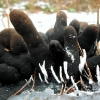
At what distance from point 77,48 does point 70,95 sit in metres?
0.21

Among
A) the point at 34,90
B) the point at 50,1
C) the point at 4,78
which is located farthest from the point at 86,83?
the point at 50,1

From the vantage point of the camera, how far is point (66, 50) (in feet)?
3.13

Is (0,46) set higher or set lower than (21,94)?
higher

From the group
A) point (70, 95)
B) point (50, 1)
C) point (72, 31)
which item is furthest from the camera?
point (50, 1)

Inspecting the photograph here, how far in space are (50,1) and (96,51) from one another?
345 inches

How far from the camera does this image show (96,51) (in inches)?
44.3

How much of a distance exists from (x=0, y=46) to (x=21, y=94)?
0.82ft

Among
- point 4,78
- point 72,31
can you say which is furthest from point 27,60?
point 72,31

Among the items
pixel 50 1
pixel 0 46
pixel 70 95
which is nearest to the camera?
pixel 70 95

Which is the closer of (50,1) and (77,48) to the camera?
(77,48)

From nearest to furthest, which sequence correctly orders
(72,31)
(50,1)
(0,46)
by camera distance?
(72,31), (0,46), (50,1)

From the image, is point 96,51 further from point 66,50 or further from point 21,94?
point 21,94

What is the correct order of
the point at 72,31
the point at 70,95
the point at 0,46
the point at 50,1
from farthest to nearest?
1. the point at 50,1
2. the point at 0,46
3. the point at 72,31
4. the point at 70,95

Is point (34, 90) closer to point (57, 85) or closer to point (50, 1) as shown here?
point (57, 85)
